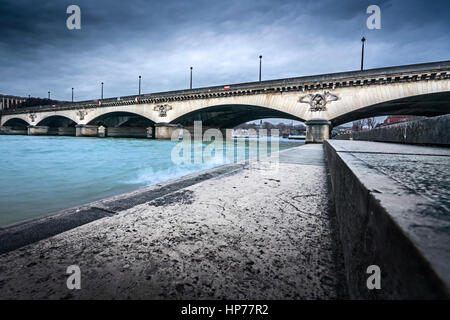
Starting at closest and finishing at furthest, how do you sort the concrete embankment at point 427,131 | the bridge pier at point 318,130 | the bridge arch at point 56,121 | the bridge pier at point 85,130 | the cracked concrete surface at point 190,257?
the cracked concrete surface at point 190,257
the concrete embankment at point 427,131
the bridge pier at point 318,130
the bridge pier at point 85,130
the bridge arch at point 56,121

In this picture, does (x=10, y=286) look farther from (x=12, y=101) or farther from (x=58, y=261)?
(x=12, y=101)

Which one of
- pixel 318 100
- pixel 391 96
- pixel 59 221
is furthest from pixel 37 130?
pixel 391 96

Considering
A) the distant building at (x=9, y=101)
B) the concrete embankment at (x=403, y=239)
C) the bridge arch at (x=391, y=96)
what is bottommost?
the concrete embankment at (x=403, y=239)

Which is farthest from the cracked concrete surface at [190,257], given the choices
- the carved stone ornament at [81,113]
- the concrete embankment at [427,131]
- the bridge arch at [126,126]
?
the carved stone ornament at [81,113]

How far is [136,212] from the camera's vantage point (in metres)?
1.46

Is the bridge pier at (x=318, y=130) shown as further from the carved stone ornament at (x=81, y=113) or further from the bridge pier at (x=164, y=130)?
the carved stone ornament at (x=81, y=113)

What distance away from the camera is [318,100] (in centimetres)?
1647

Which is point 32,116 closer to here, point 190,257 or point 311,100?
point 311,100

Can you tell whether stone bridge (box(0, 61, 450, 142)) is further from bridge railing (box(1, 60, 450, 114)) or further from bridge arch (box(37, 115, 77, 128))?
bridge arch (box(37, 115, 77, 128))

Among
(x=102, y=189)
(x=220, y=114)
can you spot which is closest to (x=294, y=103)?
(x=220, y=114)

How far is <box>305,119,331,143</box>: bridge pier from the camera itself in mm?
16422

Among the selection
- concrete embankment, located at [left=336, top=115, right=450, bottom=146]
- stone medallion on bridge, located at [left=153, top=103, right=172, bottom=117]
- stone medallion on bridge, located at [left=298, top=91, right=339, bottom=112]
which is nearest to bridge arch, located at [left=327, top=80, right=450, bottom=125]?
stone medallion on bridge, located at [left=298, top=91, right=339, bottom=112]

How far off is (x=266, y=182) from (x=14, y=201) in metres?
4.05

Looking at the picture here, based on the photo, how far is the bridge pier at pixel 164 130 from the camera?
24969 millimetres
